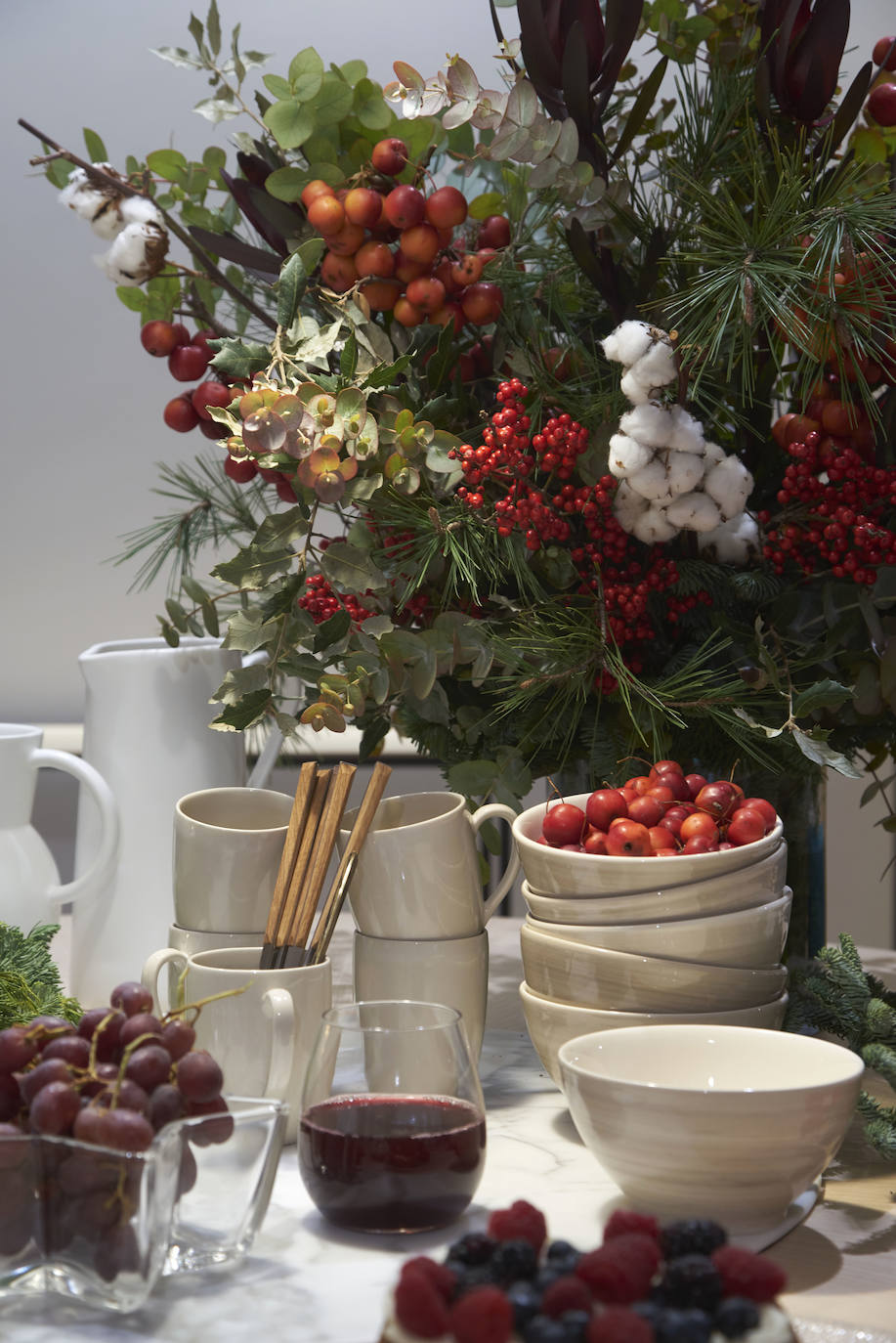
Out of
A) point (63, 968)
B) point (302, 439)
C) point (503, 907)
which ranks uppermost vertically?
point (302, 439)

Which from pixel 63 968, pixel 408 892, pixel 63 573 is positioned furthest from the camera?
pixel 63 573

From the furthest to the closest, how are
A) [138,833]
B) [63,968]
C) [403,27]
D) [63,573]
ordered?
[63,573] < [403,27] < [63,968] < [138,833]

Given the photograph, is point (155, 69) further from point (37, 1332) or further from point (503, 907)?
point (37, 1332)

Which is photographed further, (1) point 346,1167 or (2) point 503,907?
(2) point 503,907

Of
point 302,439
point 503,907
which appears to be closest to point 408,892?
point 302,439

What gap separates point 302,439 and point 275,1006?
0.27m

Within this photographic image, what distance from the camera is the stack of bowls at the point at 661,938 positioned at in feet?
1.80

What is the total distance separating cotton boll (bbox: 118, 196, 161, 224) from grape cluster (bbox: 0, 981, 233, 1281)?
1.59ft

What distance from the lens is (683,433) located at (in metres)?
0.64

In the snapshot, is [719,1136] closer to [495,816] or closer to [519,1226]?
[519,1226]

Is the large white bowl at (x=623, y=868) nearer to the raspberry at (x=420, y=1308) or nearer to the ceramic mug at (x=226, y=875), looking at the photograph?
the ceramic mug at (x=226, y=875)

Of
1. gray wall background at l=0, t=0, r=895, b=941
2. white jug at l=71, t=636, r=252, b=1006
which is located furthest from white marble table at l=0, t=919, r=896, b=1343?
gray wall background at l=0, t=0, r=895, b=941

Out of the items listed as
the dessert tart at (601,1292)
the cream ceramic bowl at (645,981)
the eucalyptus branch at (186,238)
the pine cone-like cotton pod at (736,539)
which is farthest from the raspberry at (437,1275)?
the eucalyptus branch at (186,238)

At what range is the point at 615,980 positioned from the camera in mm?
556
